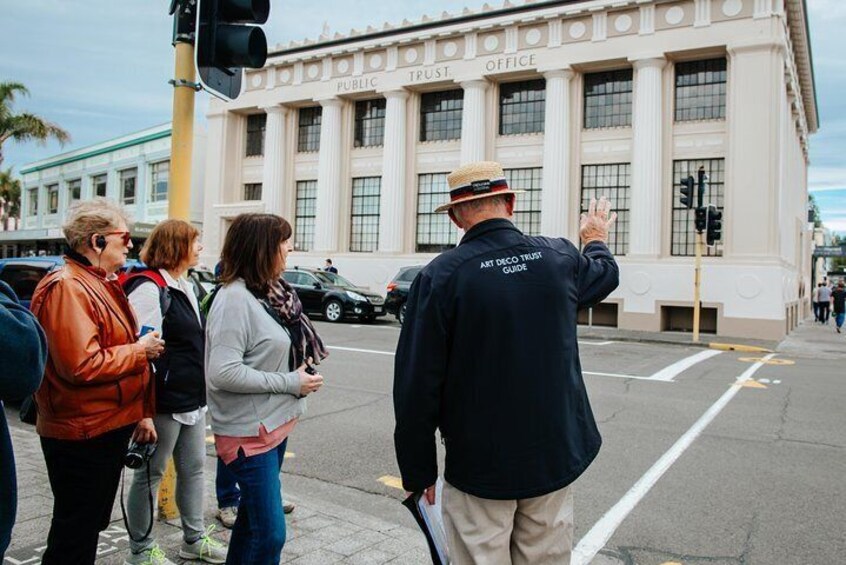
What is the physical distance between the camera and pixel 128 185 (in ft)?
130

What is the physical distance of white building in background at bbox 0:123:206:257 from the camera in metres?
34.9

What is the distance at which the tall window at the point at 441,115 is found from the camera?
2605 cm

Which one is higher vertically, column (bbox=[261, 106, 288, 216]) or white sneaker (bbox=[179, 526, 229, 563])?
column (bbox=[261, 106, 288, 216])

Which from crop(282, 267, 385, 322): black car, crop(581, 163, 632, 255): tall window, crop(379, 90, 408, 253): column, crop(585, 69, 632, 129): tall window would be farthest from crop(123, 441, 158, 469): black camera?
crop(379, 90, 408, 253): column

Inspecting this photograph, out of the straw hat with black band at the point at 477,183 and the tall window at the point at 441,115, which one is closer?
the straw hat with black band at the point at 477,183

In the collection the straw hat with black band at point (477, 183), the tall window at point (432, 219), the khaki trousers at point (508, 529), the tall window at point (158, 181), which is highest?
the tall window at point (158, 181)

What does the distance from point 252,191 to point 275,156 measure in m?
2.61

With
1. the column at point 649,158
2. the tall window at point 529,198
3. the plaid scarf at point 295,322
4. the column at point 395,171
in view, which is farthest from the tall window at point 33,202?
the plaid scarf at point 295,322

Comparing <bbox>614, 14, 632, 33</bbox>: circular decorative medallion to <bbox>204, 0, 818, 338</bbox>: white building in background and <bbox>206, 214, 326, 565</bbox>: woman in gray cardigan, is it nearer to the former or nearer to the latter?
<bbox>204, 0, 818, 338</bbox>: white building in background

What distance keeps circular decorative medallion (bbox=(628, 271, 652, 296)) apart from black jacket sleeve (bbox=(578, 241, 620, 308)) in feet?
63.6

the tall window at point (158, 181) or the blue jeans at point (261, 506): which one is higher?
the tall window at point (158, 181)

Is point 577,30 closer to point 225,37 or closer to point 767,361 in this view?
point 767,361

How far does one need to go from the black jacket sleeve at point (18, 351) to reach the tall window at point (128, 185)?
131 feet

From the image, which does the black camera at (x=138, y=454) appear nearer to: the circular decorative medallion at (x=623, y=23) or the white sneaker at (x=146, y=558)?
the white sneaker at (x=146, y=558)
